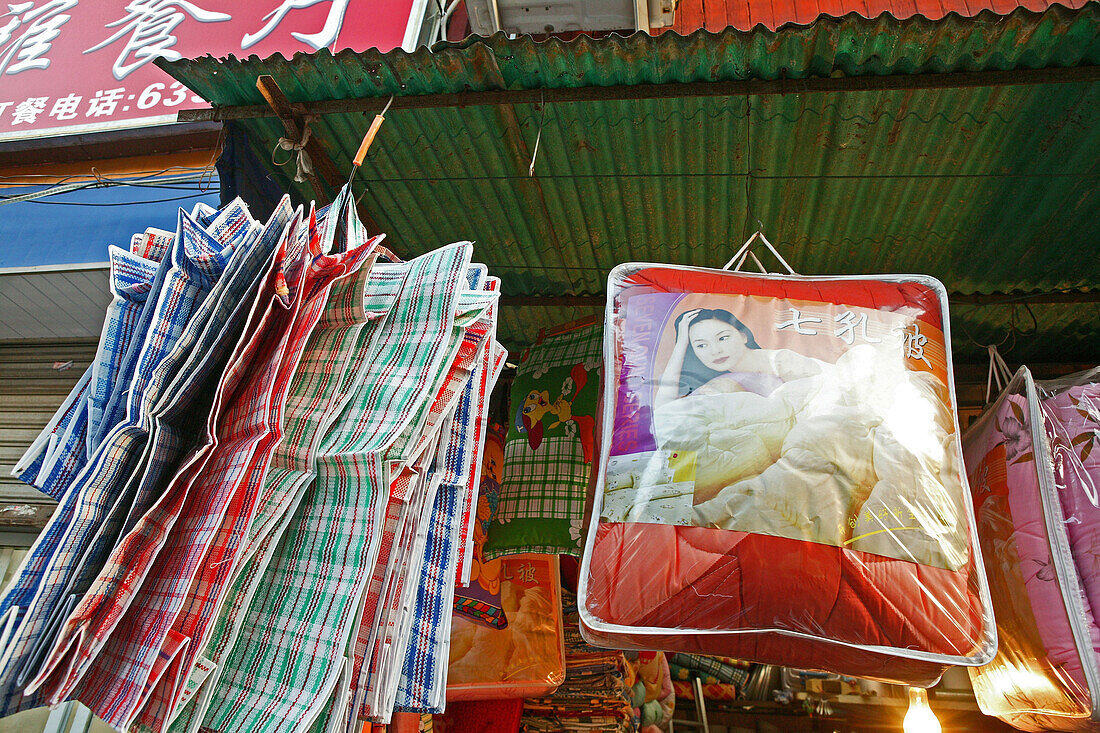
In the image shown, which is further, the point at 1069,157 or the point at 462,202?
the point at 462,202

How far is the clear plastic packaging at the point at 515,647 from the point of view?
9.65 feet

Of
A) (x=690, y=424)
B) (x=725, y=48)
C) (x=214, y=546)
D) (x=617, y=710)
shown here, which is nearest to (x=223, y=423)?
(x=214, y=546)

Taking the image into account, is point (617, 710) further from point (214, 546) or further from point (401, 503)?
point (214, 546)

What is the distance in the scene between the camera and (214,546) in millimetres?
1378

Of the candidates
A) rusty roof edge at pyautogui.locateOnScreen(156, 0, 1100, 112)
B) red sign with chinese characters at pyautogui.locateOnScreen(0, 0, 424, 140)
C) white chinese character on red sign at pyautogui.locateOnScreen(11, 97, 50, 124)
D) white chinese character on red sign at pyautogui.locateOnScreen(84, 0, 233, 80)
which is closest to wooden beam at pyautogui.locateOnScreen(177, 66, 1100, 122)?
rusty roof edge at pyautogui.locateOnScreen(156, 0, 1100, 112)

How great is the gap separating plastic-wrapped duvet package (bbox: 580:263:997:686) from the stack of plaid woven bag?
53cm

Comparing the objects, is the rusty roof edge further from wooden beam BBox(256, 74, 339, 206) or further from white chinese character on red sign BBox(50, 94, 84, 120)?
white chinese character on red sign BBox(50, 94, 84, 120)

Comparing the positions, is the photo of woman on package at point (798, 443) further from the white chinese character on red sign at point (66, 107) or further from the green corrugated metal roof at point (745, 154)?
the white chinese character on red sign at point (66, 107)

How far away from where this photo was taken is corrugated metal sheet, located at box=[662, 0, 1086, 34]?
443cm

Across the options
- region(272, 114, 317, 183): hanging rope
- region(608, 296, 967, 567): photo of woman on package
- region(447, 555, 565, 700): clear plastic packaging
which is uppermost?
region(272, 114, 317, 183): hanging rope

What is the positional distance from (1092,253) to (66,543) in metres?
4.00

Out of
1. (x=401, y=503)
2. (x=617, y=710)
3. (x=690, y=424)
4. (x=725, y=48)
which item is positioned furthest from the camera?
(x=617, y=710)

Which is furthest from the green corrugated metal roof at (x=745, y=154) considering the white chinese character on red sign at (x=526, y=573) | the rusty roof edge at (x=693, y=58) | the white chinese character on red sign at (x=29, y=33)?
the white chinese character on red sign at (x=29, y=33)

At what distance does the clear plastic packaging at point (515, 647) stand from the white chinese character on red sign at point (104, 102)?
382 cm
